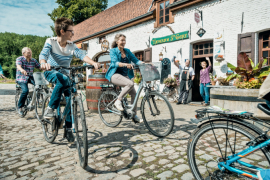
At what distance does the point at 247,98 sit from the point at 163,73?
6.50 m

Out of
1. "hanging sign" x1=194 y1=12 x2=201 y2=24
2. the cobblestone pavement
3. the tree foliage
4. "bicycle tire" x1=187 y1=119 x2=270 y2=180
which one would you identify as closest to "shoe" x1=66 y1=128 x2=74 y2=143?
the cobblestone pavement

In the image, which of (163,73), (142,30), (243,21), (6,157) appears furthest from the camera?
(142,30)

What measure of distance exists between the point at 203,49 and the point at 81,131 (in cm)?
777

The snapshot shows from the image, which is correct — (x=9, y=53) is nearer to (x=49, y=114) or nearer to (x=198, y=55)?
→ (x=198, y=55)

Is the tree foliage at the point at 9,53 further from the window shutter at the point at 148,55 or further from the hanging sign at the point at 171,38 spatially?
the hanging sign at the point at 171,38

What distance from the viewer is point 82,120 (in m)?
2.29

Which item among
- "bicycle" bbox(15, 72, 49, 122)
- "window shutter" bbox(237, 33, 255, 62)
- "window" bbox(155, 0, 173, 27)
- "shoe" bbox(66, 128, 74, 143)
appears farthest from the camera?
"window" bbox(155, 0, 173, 27)

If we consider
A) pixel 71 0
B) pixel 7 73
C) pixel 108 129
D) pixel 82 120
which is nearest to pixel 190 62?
pixel 108 129

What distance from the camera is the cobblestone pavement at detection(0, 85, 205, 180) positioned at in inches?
88.0

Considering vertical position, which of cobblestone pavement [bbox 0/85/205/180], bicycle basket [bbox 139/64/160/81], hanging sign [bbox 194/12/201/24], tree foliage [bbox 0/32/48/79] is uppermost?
tree foliage [bbox 0/32/48/79]

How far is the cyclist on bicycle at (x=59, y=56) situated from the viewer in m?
2.81

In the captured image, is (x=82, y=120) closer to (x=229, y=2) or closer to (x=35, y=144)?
(x=35, y=144)

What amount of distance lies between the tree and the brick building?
16124 millimetres

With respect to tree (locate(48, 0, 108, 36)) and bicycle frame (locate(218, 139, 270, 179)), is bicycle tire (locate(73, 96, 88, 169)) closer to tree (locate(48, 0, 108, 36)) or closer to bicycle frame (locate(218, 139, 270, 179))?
bicycle frame (locate(218, 139, 270, 179))
